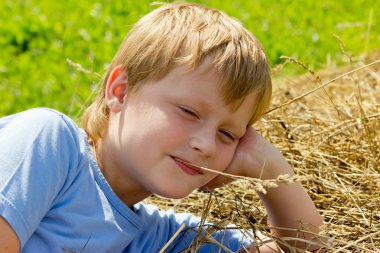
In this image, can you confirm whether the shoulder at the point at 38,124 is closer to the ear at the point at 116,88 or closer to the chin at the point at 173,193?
the ear at the point at 116,88

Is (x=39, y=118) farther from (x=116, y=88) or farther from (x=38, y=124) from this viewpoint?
(x=116, y=88)

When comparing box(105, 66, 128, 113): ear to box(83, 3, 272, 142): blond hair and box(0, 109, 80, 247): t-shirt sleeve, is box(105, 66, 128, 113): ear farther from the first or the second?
box(0, 109, 80, 247): t-shirt sleeve

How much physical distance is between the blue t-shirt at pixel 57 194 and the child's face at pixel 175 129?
0.13m

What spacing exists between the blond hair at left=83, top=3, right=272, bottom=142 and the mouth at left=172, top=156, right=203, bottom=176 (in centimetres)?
21

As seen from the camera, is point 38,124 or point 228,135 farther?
point 228,135

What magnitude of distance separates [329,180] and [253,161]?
60 cm

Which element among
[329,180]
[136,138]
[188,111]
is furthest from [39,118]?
[329,180]

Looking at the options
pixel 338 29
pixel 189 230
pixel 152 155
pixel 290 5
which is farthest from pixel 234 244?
pixel 290 5

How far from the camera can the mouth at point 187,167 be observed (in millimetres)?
2189

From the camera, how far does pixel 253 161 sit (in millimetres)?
2543

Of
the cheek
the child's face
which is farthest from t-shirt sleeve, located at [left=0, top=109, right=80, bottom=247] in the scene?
the cheek

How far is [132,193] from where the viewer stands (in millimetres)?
2410

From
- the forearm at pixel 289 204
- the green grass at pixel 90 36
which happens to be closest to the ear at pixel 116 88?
the forearm at pixel 289 204

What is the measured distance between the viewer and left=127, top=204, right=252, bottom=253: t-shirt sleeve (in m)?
2.44
